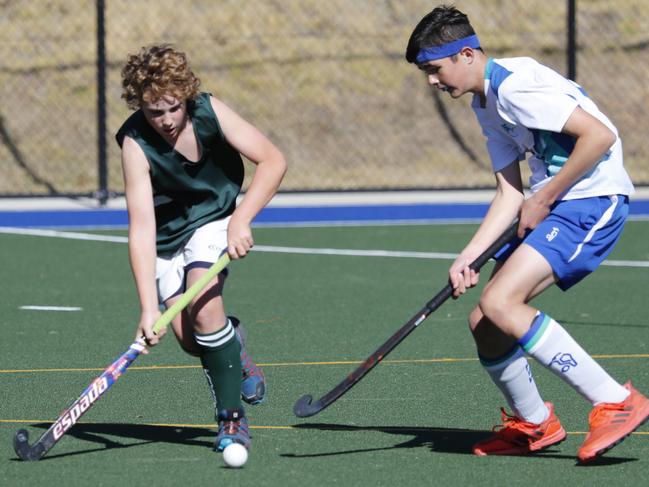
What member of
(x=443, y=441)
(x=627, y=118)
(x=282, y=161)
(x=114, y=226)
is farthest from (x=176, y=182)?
(x=627, y=118)

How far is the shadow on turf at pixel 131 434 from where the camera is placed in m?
4.91

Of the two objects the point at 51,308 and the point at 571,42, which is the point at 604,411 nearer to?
the point at 51,308

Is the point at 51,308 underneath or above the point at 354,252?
above

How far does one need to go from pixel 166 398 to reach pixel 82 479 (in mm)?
1261

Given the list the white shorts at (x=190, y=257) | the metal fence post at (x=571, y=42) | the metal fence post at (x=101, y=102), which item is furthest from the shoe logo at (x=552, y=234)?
the metal fence post at (x=571, y=42)

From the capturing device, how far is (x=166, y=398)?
5664 mm

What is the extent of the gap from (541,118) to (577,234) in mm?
389

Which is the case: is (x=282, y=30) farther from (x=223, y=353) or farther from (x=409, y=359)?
(x=223, y=353)

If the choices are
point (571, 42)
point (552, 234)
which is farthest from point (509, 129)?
point (571, 42)

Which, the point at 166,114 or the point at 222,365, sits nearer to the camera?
the point at 166,114

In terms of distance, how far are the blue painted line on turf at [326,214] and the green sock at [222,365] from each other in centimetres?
729

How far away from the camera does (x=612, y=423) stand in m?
4.45

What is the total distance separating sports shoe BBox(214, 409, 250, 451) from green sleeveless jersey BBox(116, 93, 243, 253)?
2.00ft

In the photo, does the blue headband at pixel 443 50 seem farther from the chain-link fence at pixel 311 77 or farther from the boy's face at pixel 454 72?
the chain-link fence at pixel 311 77
